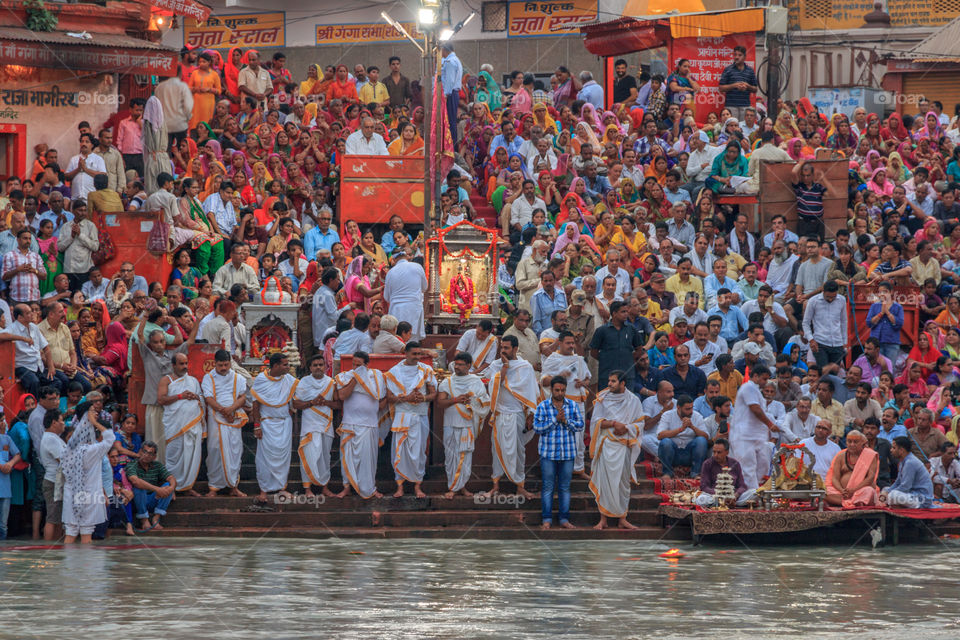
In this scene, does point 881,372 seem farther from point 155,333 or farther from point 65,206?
point 65,206

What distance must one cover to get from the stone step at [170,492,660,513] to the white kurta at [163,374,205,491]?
0.27 meters

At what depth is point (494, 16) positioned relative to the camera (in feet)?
118

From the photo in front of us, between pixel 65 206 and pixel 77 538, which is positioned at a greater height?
pixel 65 206

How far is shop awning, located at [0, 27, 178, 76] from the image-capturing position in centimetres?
2280

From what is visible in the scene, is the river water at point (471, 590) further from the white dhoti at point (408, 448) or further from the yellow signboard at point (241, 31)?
the yellow signboard at point (241, 31)

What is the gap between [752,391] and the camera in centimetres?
1716

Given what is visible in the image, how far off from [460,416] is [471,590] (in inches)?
153

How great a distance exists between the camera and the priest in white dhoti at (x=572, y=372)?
56.6 ft

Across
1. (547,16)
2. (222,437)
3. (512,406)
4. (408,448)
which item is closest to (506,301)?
(512,406)

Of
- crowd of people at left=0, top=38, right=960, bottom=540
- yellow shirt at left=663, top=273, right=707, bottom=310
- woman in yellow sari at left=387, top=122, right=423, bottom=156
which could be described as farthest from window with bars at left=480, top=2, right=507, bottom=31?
yellow shirt at left=663, top=273, right=707, bottom=310

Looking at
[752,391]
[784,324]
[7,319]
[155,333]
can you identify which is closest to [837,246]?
[784,324]

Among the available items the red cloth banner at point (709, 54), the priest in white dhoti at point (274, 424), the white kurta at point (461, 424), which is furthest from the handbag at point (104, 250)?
the red cloth banner at point (709, 54)

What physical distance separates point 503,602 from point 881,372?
25.9ft

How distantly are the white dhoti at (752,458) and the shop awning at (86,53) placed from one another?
1135cm
